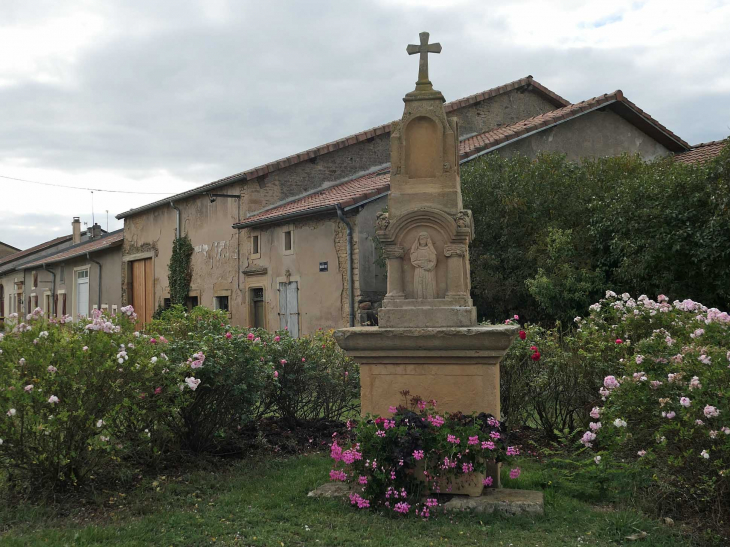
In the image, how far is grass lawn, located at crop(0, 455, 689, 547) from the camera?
429 centimetres

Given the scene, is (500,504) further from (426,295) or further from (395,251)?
(395,251)

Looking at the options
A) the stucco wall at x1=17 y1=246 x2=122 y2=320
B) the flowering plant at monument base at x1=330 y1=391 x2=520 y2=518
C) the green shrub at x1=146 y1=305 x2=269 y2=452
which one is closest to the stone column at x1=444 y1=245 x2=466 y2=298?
the flowering plant at monument base at x1=330 y1=391 x2=520 y2=518

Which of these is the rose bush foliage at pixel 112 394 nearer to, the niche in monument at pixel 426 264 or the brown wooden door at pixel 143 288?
the niche in monument at pixel 426 264

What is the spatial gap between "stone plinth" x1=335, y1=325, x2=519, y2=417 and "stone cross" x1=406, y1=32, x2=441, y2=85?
212 cm

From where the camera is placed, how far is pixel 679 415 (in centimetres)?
438

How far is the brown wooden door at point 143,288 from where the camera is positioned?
74.5 ft

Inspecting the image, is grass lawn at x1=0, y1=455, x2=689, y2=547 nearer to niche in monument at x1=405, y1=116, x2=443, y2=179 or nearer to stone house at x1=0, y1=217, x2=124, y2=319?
niche in monument at x1=405, y1=116, x2=443, y2=179

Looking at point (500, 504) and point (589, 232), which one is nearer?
point (500, 504)

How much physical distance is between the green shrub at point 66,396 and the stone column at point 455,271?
2.34 m

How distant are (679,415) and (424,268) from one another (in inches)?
82.6

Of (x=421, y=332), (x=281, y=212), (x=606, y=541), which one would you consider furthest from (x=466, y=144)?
(x=606, y=541)

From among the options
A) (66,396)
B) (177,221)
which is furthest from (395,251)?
(177,221)

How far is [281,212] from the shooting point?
16.4 metres

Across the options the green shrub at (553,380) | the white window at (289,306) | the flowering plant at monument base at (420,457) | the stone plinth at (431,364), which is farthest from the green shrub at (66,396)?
the white window at (289,306)
